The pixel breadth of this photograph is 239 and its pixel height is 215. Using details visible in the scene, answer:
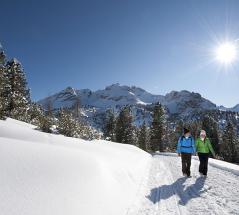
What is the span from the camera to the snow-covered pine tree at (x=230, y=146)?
2375 inches

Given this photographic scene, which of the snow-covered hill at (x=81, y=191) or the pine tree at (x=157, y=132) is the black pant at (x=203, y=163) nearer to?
the snow-covered hill at (x=81, y=191)

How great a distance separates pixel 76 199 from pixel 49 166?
3.99ft

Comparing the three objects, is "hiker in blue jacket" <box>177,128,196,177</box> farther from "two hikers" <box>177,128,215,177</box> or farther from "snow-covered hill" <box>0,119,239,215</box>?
"snow-covered hill" <box>0,119,239,215</box>

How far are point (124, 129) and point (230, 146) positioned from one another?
73.9ft

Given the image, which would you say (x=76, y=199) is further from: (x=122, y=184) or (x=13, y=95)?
(x=13, y=95)

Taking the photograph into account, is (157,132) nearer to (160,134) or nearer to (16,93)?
(160,134)

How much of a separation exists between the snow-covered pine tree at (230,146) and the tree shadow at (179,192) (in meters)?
52.8

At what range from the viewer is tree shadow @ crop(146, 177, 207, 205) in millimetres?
9091

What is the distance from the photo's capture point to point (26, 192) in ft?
18.5

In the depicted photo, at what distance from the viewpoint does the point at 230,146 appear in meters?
61.4

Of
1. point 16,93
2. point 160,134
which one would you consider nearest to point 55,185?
point 16,93

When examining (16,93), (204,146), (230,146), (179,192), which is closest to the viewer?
(179,192)

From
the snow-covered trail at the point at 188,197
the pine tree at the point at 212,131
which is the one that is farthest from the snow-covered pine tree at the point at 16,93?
the pine tree at the point at 212,131

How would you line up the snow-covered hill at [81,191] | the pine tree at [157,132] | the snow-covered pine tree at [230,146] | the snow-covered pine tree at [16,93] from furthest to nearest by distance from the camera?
the pine tree at [157,132] < the snow-covered pine tree at [230,146] < the snow-covered pine tree at [16,93] < the snow-covered hill at [81,191]
